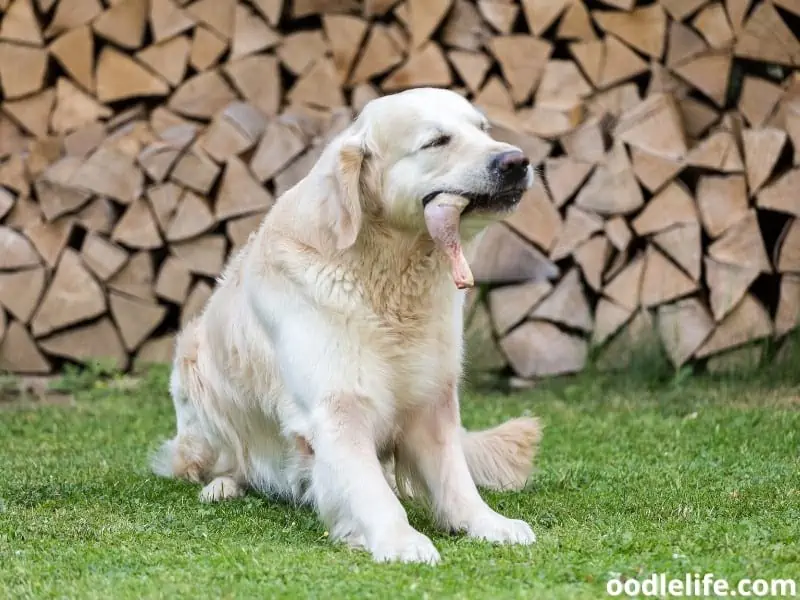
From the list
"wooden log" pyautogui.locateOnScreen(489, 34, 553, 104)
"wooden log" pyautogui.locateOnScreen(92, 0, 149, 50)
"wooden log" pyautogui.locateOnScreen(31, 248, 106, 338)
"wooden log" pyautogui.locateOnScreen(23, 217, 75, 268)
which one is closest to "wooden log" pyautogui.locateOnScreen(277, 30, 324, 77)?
"wooden log" pyautogui.locateOnScreen(92, 0, 149, 50)

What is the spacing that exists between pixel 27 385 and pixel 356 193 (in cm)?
409

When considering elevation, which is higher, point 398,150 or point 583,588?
point 398,150

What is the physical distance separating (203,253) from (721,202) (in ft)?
9.45

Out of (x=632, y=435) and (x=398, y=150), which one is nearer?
(x=398, y=150)

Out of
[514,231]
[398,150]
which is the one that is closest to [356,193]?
[398,150]

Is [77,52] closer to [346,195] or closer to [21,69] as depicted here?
[21,69]

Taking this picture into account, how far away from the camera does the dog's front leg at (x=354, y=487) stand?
10.2 feet

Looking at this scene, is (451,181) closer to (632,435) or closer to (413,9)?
(632,435)

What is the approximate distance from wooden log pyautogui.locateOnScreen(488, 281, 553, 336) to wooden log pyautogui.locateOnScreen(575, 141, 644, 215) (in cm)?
51

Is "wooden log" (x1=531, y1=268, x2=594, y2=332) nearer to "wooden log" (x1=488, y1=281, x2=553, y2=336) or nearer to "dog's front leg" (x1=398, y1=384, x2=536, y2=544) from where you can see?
"wooden log" (x1=488, y1=281, x2=553, y2=336)

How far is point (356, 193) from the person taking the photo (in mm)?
3373

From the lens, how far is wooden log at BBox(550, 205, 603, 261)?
252 inches

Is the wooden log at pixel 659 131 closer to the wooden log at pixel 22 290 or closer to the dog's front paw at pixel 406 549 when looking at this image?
the wooden log at pixel 22 290

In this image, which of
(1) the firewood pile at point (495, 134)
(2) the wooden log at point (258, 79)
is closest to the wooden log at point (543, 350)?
(1) the firewood pile at point (495, 134)
